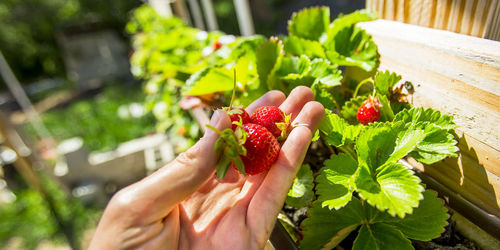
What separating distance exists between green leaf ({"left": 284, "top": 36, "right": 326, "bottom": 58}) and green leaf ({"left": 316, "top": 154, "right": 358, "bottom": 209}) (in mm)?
383

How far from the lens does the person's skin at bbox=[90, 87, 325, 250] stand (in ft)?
1.73

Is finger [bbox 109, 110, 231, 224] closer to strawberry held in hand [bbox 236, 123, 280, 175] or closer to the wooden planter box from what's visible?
strawberry held in hand [bbox 236, 123, 280, 175]

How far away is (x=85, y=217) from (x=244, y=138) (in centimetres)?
295

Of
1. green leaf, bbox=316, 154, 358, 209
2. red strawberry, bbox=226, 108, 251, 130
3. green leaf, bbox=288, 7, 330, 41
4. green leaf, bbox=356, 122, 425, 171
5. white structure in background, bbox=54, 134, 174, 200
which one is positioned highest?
green leaf, bbox=288, 7, 330, 41

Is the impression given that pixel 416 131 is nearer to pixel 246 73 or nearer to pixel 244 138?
pixel 244 138

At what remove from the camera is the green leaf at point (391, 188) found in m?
0.48

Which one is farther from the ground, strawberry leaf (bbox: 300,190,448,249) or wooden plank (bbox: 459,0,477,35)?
wooden plank (bbox: 459,0,477,35)

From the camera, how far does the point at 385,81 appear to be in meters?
0.70

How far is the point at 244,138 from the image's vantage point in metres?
0.54

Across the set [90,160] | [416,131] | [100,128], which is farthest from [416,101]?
[100,128]

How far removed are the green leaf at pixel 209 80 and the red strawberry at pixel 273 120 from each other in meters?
0.27

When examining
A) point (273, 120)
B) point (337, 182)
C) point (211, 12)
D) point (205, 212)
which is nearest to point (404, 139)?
point (337, 182)

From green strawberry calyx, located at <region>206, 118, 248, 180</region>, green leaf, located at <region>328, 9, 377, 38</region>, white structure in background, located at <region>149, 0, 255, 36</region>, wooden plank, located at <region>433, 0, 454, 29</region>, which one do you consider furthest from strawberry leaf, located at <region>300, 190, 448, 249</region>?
white structure in background, located at <region>149, 0, 255, 36</region>

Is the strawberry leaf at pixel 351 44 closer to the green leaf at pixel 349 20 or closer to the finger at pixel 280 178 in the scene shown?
the green leaf at pixel 349 20
